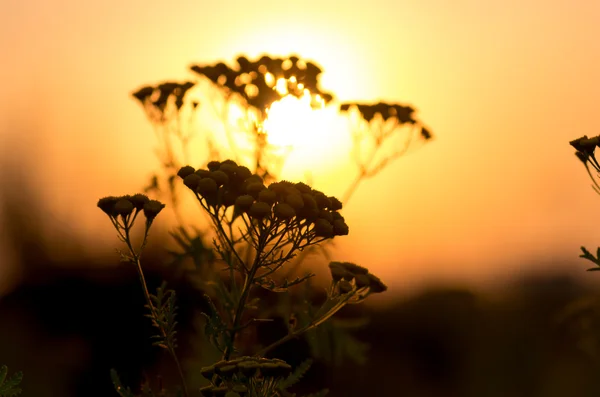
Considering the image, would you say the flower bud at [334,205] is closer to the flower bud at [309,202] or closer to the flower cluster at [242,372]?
the flower bud at [309,202]

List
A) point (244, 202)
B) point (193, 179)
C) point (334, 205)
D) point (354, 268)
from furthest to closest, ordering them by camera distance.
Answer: point (354, 268) → point (334, 205) → point (193, 179) → point (244, 202)

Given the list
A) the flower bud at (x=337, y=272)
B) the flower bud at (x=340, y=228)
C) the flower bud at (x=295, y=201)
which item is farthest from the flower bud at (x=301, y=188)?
the flower bud at (x=337, y=272)

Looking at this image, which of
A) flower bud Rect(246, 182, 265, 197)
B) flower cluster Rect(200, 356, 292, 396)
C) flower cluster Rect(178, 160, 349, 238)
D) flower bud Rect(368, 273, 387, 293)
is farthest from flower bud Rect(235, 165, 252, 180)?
flower cluster Rect(200, 356, 292, 396)

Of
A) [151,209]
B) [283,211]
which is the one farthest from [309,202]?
[151,209]

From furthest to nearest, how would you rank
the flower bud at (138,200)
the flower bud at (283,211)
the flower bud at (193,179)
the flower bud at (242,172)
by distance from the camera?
the flower bud at (138,200) < the flower bud at (242,172) < the flower bud at (193,179) < the flower bud at (283,211)

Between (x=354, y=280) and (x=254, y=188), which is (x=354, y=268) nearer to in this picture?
(x=354, y=280)

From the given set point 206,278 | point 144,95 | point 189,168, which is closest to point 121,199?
point 189,168

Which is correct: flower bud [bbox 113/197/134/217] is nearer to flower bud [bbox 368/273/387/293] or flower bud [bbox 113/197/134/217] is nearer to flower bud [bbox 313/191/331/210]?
flower bud [bbox 313/191/331/210]
